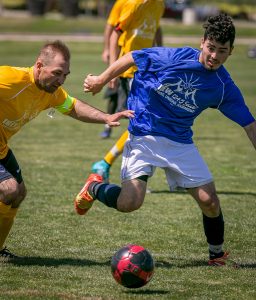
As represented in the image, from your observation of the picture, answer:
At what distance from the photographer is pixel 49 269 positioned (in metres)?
6.54

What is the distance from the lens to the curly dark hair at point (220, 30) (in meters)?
6.47

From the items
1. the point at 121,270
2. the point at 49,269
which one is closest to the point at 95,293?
the point at 121,270

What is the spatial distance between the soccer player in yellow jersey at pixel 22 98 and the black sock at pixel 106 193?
0.58 m

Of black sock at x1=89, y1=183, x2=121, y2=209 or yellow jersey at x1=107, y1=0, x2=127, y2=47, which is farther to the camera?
yellow jersey at x1=107, y1=0, x2=127, y2=47

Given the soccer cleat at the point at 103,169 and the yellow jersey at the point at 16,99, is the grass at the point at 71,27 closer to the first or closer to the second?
the soccer cleat at the point at 103,169

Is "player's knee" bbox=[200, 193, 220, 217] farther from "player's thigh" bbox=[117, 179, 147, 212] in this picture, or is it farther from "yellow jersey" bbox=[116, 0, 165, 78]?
"yellow jersey" bbox=[116, 0, 165, 78]

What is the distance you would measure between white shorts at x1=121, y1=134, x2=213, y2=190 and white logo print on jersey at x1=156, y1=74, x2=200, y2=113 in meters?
0.30

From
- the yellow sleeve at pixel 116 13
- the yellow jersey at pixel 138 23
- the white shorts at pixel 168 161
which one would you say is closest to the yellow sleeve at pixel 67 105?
the white shorts at pixel 168 161

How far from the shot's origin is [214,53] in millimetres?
6512

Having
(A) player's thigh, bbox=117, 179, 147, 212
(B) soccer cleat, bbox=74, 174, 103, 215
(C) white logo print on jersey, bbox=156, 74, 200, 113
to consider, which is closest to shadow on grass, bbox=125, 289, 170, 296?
(A) player's thigh, bbox=117, 179, 147, 212

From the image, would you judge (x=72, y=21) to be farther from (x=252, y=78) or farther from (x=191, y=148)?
(x=191, y=148)

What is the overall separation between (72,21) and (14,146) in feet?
122

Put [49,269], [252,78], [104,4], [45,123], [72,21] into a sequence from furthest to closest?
[104,4] → [72,21] → [252,78] → [45,123] → [49,269]

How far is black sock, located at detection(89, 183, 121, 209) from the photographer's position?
6.87 meters
